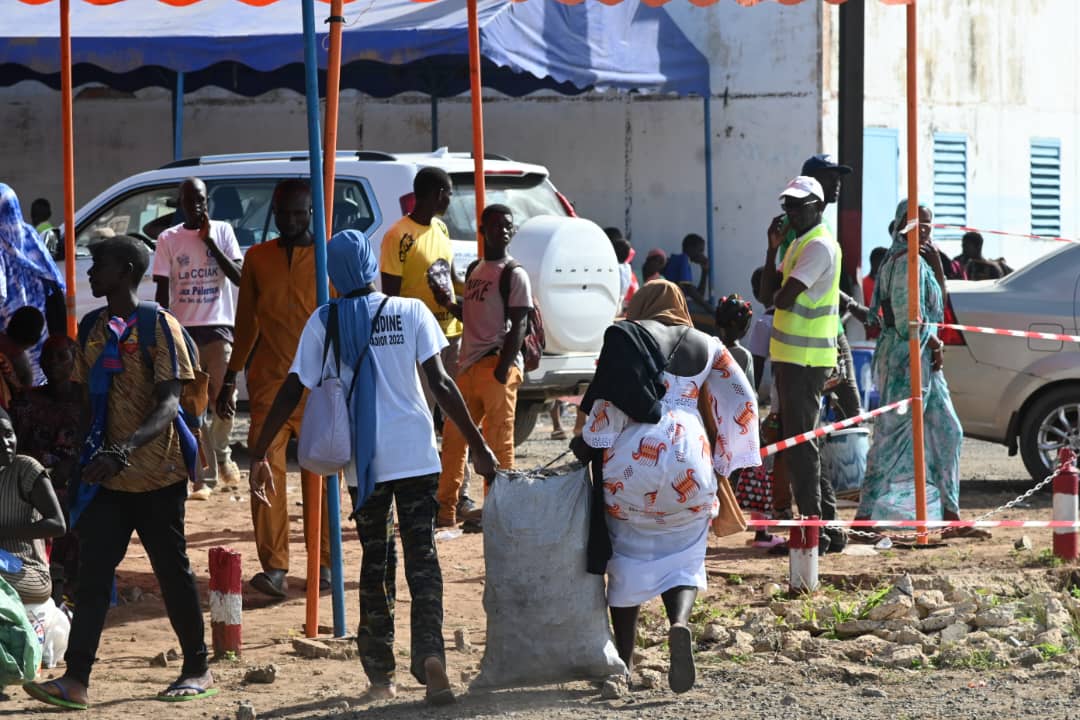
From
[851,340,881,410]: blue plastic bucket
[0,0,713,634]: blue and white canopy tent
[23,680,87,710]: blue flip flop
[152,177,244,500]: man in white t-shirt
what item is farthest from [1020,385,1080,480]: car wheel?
[23,680,87,710]: blue flip flop

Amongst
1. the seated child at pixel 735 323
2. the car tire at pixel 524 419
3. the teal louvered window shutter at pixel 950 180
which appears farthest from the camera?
the teal louvered window shutter at pixel 950 180

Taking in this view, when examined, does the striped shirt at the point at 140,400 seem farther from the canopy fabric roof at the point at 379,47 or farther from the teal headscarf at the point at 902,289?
the canopy fabric roof at the point at 379,47

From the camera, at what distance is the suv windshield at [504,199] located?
38.4 ft

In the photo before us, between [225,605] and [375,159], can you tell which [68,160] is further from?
[375,159]

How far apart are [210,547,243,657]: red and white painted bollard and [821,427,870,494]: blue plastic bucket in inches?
157

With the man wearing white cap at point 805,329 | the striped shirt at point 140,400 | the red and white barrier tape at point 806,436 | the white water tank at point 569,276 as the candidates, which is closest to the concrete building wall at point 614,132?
the white water tank at point 569,276

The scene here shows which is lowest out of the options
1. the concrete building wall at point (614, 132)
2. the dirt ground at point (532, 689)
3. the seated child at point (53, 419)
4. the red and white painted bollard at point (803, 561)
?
the dirt ground at point (532, 689)

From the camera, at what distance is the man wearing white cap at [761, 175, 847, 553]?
848 cm

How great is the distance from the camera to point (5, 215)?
7395mm

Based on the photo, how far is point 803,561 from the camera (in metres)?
7.82

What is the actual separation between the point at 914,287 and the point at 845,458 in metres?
1.21

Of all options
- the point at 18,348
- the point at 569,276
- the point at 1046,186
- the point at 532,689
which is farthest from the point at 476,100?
the point at 1046,186

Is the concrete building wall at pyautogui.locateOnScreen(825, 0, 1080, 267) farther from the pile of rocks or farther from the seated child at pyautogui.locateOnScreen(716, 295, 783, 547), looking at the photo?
the pile of rocks

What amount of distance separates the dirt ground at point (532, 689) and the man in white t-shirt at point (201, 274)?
1724mm
